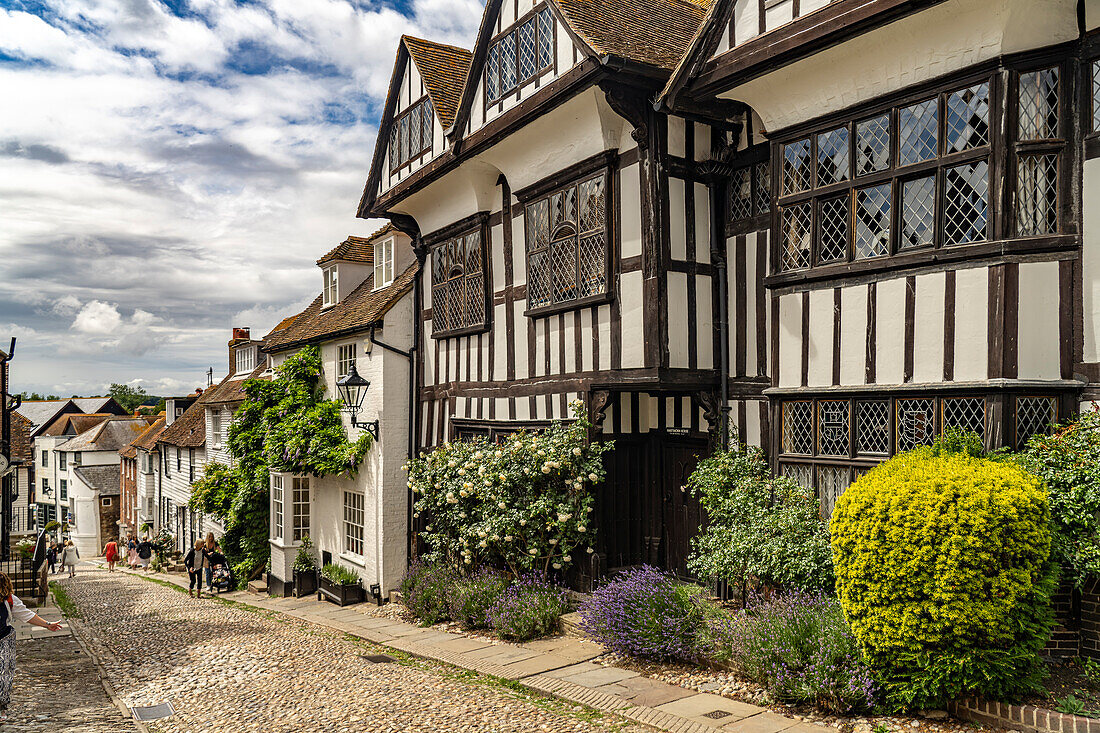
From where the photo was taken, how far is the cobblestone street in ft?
24.8

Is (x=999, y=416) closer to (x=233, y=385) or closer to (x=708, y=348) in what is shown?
(x=708, y=348)

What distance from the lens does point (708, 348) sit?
9820mm

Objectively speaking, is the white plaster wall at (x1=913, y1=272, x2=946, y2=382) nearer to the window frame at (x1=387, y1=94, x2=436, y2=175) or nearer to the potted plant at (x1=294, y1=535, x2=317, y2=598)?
the window frame at (x1=387, y1=94, x2=436, y2=175)

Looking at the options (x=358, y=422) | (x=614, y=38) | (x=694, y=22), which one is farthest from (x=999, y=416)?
(x=358, y=422)

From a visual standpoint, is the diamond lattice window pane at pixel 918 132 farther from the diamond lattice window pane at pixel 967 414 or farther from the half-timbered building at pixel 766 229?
the diamond lattice window pane at pixel 967 414

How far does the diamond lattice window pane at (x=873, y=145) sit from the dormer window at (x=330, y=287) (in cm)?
1380

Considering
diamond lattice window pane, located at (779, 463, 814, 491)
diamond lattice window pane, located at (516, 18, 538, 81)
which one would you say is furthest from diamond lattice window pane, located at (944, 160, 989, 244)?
diamond lattice window pane, located at (516, 18, 538, 81)

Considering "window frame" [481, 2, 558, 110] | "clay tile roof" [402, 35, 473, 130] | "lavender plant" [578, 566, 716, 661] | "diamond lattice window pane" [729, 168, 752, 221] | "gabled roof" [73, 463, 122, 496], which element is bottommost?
"gabled roof" [73, 463, 122, 496]

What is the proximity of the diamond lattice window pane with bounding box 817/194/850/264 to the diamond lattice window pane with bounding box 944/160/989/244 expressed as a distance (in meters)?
1.01

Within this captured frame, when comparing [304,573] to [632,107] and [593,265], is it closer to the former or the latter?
[593,265]

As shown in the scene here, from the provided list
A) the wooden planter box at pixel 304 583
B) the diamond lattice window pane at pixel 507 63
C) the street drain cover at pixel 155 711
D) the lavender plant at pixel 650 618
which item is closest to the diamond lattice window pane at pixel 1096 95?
the lavender plant at pixel 650 618

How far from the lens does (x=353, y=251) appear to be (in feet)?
63.2

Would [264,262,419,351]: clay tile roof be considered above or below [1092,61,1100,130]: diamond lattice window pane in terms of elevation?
below

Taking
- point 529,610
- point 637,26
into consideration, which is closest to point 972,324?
point 637,26
